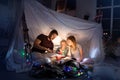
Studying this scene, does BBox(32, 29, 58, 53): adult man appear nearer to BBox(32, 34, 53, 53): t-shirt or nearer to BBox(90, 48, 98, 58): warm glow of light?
BBox(32, 34, 53, 53): t-shirt

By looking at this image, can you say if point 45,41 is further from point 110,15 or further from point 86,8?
point 86,8

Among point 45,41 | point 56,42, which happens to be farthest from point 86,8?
point 45,41

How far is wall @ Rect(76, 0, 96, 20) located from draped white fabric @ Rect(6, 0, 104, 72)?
210cm

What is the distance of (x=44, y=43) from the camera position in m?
7.78

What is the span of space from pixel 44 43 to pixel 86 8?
3.58m

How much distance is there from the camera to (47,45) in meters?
7.82

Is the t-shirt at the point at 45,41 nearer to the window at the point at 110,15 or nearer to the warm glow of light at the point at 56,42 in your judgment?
the warm glow of light at the point at 56,42

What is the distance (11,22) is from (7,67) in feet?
13.4

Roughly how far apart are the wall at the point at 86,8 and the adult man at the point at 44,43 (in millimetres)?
2967

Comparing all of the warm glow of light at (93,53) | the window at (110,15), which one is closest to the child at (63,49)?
the warm glow of light at (93,53)

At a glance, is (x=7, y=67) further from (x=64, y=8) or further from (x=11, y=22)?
(x=64, y=8)

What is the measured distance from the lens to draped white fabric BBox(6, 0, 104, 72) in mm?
8148

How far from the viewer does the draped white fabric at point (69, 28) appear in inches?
321

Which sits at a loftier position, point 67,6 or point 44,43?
point 67,6
